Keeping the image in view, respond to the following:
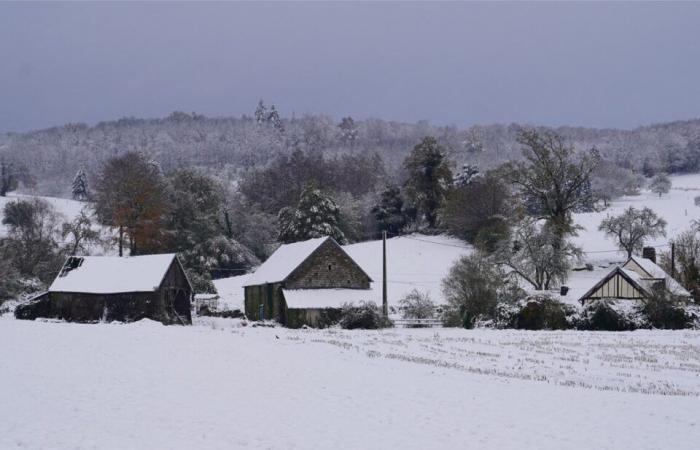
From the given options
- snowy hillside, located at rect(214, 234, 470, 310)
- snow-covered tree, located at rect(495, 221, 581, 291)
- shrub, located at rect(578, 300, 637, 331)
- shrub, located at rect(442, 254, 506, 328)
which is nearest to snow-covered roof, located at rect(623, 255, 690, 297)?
shrub, located at rect(578, 300, 637, 331)

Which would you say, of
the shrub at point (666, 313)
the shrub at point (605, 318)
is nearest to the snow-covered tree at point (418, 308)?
the shrub at point (605, 318)

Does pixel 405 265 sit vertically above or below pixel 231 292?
above

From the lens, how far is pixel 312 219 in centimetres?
8075

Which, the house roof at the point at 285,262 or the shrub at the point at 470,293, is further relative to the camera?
the house roof at the point at 285,262

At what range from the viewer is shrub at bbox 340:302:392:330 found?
49.1 metres

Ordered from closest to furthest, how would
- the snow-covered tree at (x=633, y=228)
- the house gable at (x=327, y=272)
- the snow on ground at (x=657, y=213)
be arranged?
the house gable at (x=327, y=272), the snow-covered tree at (x=633, y=228), the snow on ground at (x=657, y=213)

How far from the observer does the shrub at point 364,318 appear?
161 feet

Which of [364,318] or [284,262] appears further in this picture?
[284,262]

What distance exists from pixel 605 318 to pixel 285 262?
898 inches

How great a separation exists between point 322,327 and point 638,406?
33.2 m

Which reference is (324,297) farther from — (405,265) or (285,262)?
(405,265)

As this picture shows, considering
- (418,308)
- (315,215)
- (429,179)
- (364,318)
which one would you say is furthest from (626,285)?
(429,179)

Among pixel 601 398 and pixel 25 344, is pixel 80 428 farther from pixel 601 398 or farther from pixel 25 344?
pixel 25 344

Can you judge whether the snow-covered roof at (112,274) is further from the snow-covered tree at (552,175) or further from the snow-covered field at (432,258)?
the snow-covered tree at (552,175)
